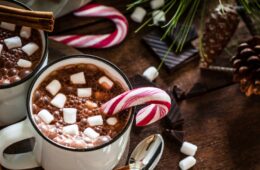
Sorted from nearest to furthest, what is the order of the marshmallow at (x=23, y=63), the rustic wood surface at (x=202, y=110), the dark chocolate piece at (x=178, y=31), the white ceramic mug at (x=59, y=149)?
the white ceramic mug at (x=59, y=149) → the marshmallow at (x=23, y=63) → the rustic wood surface at (x=202, y=110) → the dark chocolate piece at (x=178, y=31)

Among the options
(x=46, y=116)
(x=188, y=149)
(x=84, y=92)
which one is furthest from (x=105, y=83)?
(x=188, y=149)

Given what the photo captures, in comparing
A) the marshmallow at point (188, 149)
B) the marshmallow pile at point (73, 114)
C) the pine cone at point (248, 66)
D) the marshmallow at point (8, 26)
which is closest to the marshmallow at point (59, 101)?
the marshmallow pile at point (73, 114)

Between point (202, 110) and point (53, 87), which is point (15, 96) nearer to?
point (53, 87)

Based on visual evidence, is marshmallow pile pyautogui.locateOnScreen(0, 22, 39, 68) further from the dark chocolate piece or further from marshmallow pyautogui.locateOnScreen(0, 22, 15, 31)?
the dark chocolate piece

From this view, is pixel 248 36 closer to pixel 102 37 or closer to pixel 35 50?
pixel 102 37

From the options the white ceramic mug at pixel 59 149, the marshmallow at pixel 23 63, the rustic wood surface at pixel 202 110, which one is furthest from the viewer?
the rustic wood surface at pixel 202 110

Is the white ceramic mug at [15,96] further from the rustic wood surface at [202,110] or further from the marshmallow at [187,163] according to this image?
the marshmallow at [187,163]

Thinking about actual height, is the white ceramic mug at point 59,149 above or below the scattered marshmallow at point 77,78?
below
